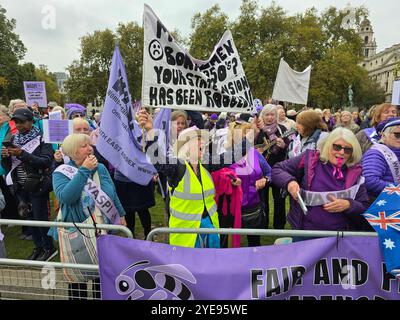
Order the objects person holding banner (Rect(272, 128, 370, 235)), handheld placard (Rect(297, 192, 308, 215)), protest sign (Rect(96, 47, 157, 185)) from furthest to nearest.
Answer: protest sign (Rect(96, 47, 157, 185))
person holding banner (Rect(272, 128, 370, 235))
handheld placard (Rect(297, 192, 308, 215))

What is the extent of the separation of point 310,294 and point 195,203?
3.97ft

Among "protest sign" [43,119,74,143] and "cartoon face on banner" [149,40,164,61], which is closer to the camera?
"cartoon face on banner" [149,40,164,61]

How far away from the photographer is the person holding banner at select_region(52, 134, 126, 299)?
3018 mm

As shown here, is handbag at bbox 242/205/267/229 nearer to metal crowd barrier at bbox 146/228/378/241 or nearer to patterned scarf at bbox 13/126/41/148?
metal crowd barrier at bbox 146/228/378/241

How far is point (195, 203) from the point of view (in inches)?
125

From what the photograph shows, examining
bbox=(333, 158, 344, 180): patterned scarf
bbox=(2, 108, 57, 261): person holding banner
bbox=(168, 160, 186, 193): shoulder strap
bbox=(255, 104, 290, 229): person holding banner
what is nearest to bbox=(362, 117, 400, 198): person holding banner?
bbox=(333, 158, 344, 180): patterned scarf

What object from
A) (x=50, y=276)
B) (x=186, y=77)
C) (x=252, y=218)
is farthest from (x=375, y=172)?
(x=50, y=276)

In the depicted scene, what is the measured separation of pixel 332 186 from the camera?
9.64 feet

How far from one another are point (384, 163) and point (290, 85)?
500cm

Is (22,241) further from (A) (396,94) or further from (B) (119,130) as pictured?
(A) (396,94)

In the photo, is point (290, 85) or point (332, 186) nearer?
point (332, 186)

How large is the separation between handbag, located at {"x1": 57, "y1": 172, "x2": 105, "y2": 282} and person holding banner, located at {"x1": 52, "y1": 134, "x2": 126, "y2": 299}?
13 cm

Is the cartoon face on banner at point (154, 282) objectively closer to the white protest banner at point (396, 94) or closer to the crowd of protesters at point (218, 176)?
the crowd of protesters at point (218, 176)

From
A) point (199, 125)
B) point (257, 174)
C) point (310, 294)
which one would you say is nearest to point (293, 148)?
point (257, 174)
